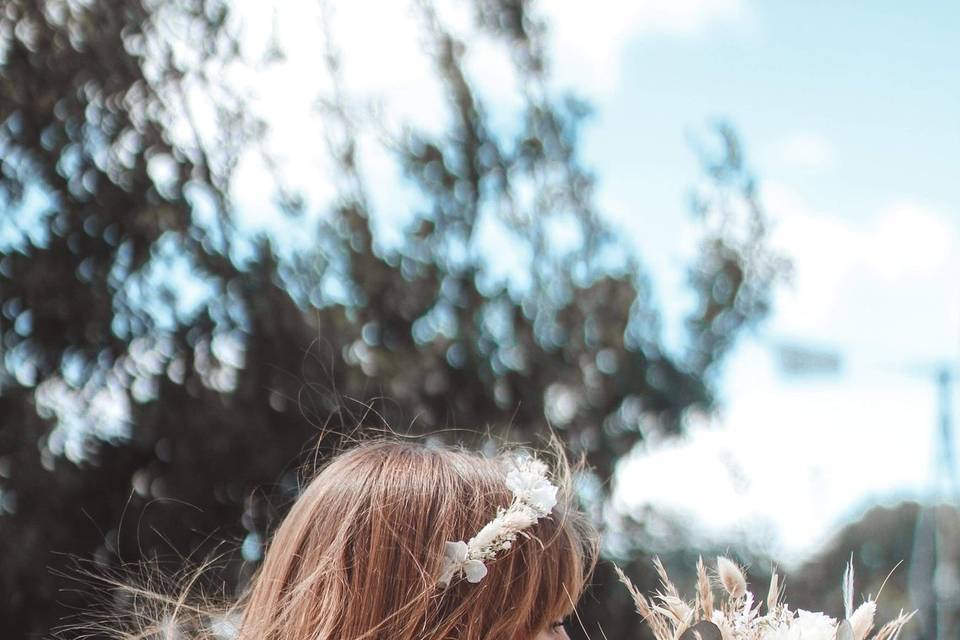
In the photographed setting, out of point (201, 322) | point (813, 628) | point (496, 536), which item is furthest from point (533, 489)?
point (201, 322)

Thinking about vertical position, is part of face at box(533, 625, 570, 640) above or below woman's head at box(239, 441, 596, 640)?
below

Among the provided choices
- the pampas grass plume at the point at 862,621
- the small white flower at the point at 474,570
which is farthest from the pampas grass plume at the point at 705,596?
the small white flower at the point at 474,570

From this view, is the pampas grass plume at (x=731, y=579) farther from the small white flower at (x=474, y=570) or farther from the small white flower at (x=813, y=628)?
the small white flower at (x=474, y=570)

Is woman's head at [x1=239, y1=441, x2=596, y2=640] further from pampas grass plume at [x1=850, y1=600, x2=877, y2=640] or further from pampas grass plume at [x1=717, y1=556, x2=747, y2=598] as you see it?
pampas grass plume at [x1=850, y1=600, x2=877, y2=640]

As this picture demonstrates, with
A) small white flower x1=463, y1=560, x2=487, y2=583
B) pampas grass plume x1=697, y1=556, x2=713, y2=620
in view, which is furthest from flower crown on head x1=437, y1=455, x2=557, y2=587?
pampas grass plume x1=697, y1=556, x2=713, y2=620

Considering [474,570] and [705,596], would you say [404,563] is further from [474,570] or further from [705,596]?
[705,596]

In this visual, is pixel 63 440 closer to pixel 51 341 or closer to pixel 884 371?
pixel 51 341

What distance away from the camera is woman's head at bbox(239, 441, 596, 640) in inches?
58.9

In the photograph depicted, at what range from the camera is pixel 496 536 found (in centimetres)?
152

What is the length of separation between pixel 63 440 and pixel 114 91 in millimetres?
888

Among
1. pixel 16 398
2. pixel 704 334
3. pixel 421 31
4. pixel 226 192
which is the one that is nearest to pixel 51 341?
pixel 16 398

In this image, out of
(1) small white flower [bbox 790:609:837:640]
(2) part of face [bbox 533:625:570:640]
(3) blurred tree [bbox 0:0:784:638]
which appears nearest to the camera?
(1) small white flower [bbox 790:609:837:640]

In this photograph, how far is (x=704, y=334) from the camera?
155 inches

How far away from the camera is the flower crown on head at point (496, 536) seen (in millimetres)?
1499
